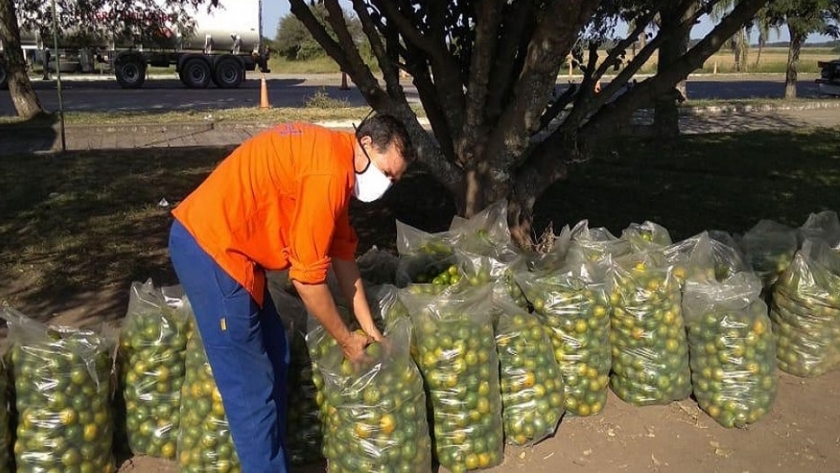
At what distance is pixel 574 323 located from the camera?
388 centimetres

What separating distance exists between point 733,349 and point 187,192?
6590mm

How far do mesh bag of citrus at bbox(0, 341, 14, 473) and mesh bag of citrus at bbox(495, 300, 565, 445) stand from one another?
6.73ft

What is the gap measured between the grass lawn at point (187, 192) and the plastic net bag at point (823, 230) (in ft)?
6.65

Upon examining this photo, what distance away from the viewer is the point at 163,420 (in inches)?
137

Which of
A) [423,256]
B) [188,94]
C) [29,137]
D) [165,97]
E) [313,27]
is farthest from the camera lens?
[188,94]

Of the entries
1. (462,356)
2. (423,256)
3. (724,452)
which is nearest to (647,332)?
(724,452)

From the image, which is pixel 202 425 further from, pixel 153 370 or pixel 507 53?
pixel 507 53

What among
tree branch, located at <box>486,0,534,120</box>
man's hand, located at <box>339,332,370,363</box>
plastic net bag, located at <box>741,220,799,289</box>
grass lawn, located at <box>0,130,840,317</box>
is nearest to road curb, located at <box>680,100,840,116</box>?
grass lawn, located at <box>0,130,840,317</box>

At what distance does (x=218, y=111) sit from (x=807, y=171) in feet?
40.9

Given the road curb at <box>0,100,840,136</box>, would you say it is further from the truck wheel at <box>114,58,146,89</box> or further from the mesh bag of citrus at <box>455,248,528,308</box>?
the truck wheel at <box>114,58,146,89</box>

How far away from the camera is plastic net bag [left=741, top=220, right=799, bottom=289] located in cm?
462

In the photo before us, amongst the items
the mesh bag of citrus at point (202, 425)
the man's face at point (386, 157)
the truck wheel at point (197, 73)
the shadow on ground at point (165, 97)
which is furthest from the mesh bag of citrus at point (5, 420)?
the truck wheel at point (197, 73)

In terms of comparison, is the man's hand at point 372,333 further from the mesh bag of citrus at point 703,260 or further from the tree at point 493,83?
the tree at point 493,83

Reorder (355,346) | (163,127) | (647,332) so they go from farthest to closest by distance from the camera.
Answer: (163,127), (647,332), (355,346)
